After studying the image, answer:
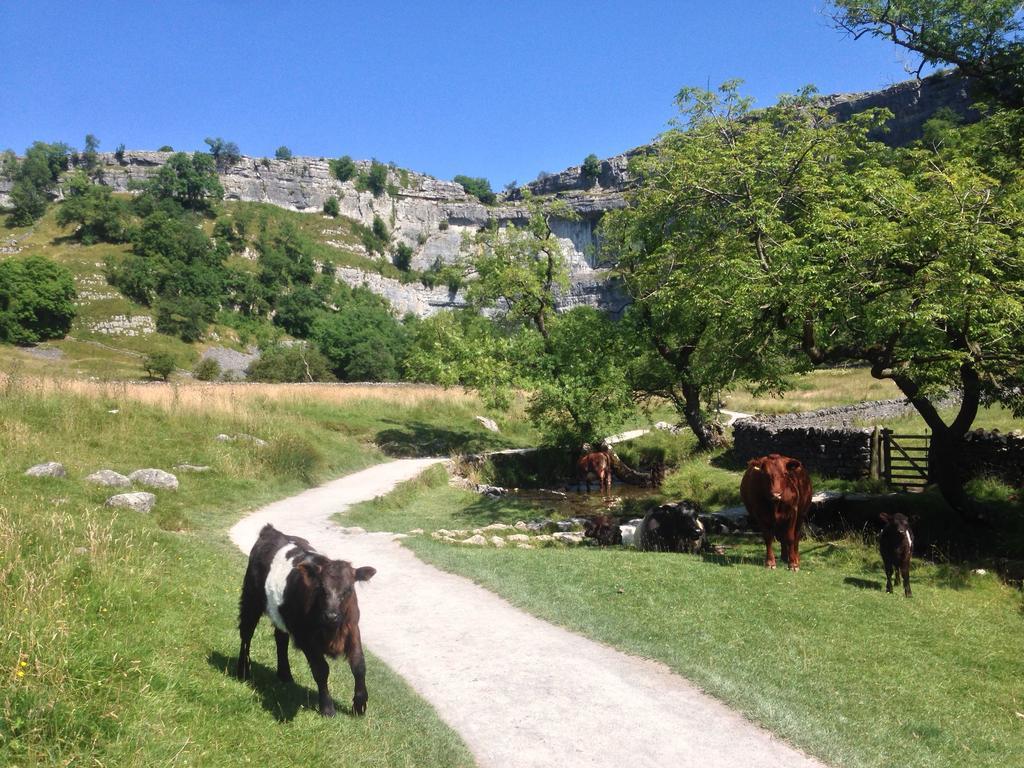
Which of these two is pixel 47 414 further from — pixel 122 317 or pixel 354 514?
pixel 122 317

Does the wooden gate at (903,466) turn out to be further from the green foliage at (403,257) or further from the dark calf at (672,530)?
the green foliage at (403,257)

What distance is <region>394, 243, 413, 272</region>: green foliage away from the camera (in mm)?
168250

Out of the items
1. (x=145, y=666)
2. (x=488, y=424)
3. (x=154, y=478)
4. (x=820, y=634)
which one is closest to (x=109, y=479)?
(x=154, y=478)

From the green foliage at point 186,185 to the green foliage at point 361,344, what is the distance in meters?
53.1

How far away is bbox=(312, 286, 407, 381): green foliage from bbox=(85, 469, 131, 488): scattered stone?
70.6 metres

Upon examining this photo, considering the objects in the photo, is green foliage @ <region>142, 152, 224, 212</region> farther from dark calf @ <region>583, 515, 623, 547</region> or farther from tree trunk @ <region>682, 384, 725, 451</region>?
dark calf @ <region>583, 515, 623, 547</region>

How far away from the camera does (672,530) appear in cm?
1470

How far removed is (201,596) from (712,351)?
1387cm

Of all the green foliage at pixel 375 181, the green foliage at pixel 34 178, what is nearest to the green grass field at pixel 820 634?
the green foliage at pixel 34 178

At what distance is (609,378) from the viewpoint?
23.9 m

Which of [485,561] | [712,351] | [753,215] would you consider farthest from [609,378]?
[485,561]

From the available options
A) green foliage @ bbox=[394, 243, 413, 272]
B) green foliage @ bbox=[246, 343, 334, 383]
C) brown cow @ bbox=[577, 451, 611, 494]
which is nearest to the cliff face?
green foliage @ bbox=[394, 243, 413, 272]

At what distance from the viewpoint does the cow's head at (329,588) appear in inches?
213

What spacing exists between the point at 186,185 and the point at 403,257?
49.5 metres
